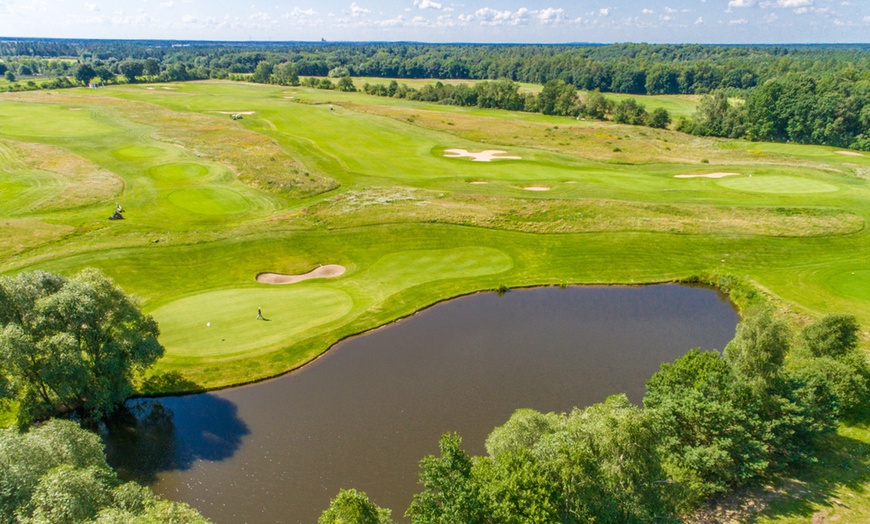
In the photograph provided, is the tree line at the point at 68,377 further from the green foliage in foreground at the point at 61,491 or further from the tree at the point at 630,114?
the tree at the point at 630,114

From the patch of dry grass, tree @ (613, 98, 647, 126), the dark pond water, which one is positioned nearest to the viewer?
the dark pond water

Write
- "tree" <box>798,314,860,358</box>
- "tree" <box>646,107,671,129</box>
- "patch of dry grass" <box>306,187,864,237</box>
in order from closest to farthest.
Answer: "tree" <box>798,314,860,358</box> → "patch of dry grass" <box>306,187,864,237</box> → "tree" <box>646,107,671,129</box>

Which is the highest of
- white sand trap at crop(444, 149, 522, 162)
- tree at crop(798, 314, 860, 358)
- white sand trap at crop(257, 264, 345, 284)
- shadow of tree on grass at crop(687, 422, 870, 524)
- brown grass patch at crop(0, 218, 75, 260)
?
white sand trap at crop(444, 149, 522, 162)

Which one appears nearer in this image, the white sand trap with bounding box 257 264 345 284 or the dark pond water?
the dark pond water

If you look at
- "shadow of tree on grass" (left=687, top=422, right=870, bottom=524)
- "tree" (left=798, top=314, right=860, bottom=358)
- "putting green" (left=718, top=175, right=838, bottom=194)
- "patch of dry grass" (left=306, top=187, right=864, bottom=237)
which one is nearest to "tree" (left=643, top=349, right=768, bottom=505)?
"shadow of tree on grass" (left=687, top=422, right=870, bottom=524)

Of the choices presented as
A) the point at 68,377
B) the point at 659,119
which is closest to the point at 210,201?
the point at 68,377

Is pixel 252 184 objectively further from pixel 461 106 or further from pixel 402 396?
pixel 461 106

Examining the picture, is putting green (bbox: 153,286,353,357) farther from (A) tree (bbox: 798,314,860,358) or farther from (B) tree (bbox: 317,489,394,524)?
(A) tree (bbox: 798,314,860,358)

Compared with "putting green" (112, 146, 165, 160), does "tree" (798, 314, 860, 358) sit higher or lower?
lower

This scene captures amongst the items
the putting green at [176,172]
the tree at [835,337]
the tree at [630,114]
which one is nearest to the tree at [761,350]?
the tree at [835,337]
